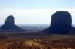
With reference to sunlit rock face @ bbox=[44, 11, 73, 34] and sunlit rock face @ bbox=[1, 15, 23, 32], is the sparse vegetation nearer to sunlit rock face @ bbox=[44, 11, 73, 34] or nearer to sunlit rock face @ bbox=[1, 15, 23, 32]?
sunlit rock face @ bbox=[44, 11, 73, 34]

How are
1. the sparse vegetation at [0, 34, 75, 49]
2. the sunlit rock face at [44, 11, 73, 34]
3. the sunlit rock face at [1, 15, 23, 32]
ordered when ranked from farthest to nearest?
the sunlit rock face at [1, 15, 23, 32], the sunlit rock face at [44, 11, 73, 34], the sparse vegetation at [0, 34, 75, 49]

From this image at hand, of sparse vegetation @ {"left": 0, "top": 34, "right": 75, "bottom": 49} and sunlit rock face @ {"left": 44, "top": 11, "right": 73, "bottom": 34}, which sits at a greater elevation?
sunlit rock face @ {"left": 44, "top": 11, "right": 73, "bottom": 34}

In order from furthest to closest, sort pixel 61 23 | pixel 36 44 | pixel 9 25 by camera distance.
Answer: pixel 9 25 < pixel 61 23 < pixel 36 44

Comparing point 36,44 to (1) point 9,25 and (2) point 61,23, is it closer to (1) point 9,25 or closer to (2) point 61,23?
(2) point 61,23

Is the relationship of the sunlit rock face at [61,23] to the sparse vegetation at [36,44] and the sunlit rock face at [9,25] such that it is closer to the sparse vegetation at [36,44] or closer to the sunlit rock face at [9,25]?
the sunlit rock face at [9,25]

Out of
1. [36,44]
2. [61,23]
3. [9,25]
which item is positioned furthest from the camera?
[9,25]

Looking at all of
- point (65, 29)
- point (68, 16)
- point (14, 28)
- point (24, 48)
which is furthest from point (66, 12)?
point (24, 48)

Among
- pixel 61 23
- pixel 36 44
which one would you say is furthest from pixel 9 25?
pixel 36 44

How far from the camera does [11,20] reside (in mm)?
159250

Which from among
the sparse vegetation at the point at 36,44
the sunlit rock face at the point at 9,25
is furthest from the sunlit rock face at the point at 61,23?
the sparse vegetation at the point at 36,44

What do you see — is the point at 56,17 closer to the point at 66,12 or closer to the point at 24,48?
the point at 66,12

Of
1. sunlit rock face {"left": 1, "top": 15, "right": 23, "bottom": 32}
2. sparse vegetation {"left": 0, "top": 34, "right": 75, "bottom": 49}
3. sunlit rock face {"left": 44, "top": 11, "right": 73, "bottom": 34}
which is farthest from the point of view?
sunlit rock face {"left": 1, "top": 15, "right": 23, "bottom": 32}

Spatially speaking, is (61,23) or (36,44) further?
(61,23)

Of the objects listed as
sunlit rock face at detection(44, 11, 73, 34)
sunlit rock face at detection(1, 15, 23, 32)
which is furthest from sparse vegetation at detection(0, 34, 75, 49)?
sunlit rock face at detection(1, 15, 23, 32)
